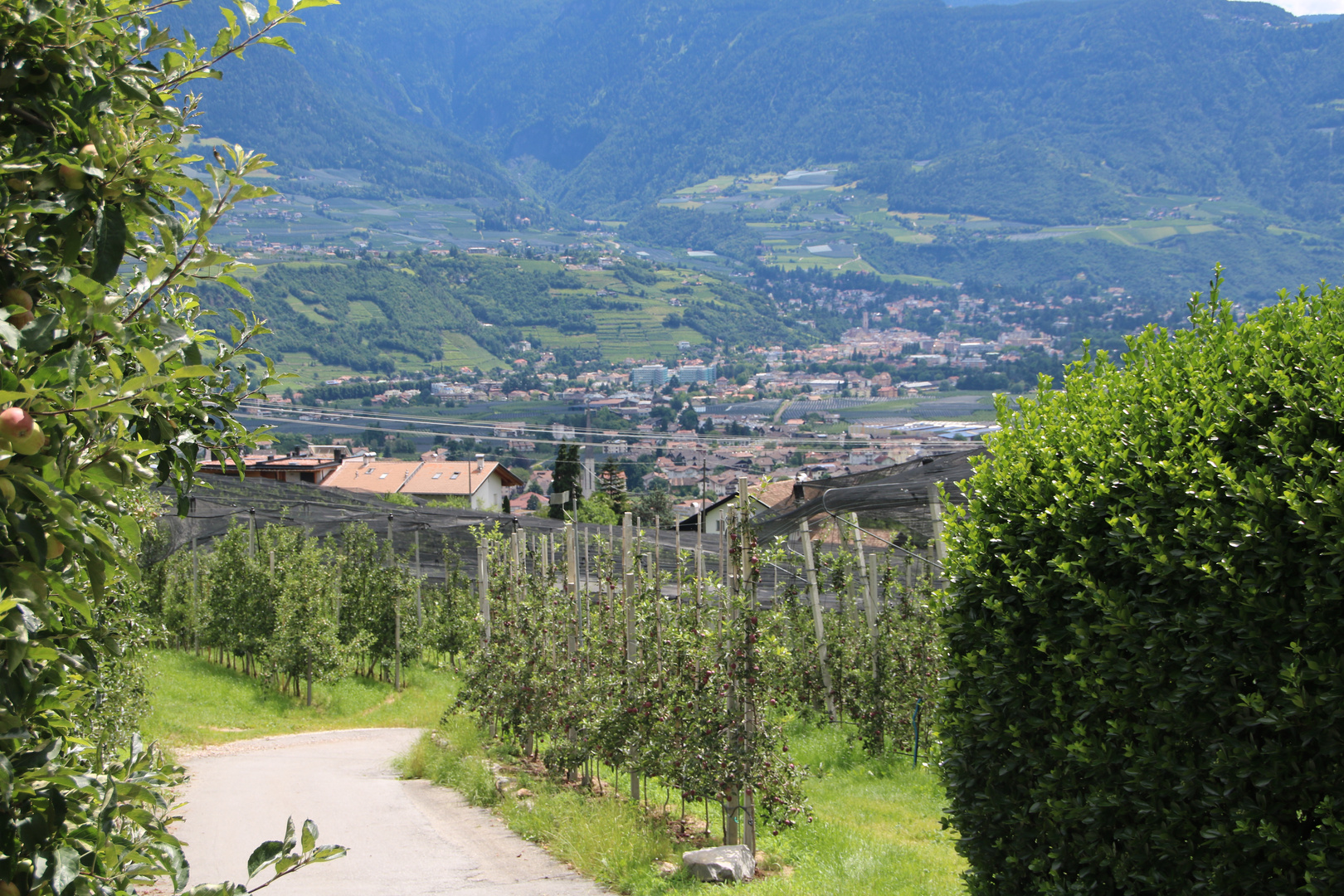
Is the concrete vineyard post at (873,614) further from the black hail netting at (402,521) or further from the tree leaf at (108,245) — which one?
the tree leaf at (108,245)

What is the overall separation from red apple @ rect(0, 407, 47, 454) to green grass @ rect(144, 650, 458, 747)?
1444 cm

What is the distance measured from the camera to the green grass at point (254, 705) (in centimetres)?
1575

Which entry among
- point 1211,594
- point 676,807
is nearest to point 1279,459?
point 1211,594

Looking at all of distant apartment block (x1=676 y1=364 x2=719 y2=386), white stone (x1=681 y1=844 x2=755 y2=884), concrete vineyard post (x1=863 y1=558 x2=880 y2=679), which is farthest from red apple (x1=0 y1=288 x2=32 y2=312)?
distant apartment block (x1=676 y1=364 x2=719 y2=386)

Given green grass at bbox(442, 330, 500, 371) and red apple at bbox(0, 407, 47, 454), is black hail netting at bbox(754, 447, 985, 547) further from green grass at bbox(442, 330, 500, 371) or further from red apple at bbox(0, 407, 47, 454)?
green grass at bbox(442, 330, 500, 371)

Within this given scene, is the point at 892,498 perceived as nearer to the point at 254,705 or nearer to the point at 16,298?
the point at 16,298

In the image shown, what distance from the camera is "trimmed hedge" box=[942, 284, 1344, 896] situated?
8.54 ft

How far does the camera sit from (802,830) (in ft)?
23.6

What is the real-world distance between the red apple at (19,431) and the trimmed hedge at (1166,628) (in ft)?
8.82

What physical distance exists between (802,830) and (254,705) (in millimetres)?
14040

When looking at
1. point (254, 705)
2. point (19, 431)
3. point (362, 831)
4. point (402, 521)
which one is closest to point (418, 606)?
point (402, 521)

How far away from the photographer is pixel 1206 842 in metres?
2.83

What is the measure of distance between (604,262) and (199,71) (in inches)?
6435

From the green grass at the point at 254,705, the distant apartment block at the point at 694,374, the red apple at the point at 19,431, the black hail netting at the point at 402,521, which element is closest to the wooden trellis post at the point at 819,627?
the black hail netting at the point at 402,521
